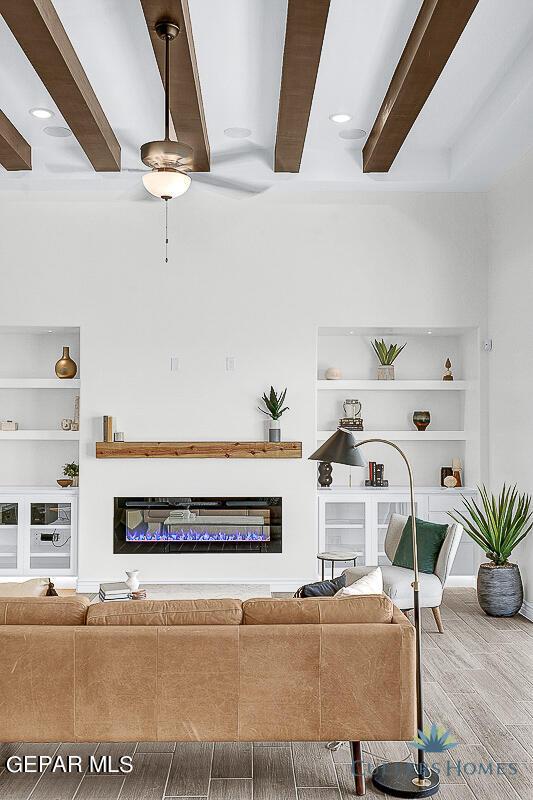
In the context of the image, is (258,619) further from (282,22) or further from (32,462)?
(32,462)

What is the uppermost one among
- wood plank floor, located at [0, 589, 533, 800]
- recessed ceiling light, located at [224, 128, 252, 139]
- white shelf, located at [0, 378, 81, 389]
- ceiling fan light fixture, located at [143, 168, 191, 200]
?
recessed ceiling light, located at [224, 128, 252, 139]

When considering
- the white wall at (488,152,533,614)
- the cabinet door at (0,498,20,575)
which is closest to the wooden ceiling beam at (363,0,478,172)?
the white wall at (488,152,533,614)

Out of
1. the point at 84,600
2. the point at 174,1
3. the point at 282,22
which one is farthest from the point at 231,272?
the point at 84,600

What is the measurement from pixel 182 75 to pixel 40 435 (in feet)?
12.2

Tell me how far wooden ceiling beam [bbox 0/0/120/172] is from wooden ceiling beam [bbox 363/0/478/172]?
1795mm

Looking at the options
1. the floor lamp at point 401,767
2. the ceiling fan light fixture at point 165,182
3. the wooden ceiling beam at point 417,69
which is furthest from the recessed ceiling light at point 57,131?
the floor lamp at point 401,767

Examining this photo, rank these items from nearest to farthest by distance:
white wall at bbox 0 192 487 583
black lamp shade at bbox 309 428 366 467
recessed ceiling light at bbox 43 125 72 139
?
black lamp shade at bbox 309 428 366 467
recessed ceiling light at bbox 43 125 72 139
white wall at bbox 0 192 487 583

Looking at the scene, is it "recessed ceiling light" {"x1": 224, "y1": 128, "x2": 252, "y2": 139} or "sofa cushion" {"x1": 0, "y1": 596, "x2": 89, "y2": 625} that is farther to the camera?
"recessed ceiling light" {"x1": 224, "y1": 128, "x2": 252, "y2": 139}

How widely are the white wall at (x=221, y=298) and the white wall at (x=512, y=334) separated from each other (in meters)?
0.28

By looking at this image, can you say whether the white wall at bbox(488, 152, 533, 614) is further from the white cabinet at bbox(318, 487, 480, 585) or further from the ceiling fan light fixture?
the ceiling fan light fixture

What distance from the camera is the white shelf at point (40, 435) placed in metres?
6.85

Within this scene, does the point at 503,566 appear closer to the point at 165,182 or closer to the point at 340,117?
the point at 340,117

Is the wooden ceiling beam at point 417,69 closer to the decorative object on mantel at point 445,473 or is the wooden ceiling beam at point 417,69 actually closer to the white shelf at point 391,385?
the white shelf at point 391,385

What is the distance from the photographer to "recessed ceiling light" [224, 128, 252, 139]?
5.43m
